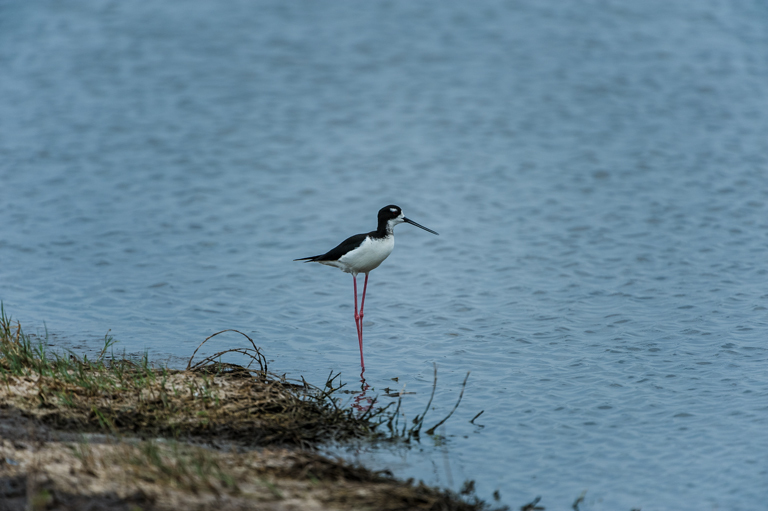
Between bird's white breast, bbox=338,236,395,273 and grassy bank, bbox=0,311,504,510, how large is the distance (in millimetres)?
1541

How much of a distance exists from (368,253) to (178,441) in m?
2.98

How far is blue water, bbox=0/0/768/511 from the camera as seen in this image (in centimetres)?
666

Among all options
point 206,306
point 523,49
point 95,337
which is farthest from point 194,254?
point 523,49

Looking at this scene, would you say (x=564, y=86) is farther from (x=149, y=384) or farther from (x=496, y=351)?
(x=149, y=384)

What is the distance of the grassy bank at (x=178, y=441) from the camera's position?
4.46m

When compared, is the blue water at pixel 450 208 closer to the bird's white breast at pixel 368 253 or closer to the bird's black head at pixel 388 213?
the bird's white breast at pixel 368 253

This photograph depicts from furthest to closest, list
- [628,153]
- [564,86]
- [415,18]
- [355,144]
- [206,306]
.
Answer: [415,18], [564,86], [355,144], [628,153], [206,306]

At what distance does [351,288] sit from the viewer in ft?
34.4

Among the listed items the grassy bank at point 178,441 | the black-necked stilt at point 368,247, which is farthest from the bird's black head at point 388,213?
the grassy bank at point 178,441

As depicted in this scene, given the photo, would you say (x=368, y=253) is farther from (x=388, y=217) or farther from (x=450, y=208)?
(x=450, y=208)

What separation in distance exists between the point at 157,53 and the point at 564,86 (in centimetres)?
965

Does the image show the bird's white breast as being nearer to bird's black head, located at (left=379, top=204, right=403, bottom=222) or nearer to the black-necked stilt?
the black-necked stilt

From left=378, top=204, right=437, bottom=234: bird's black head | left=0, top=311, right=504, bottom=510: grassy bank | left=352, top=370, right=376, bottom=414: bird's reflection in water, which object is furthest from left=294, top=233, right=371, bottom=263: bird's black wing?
left=0, top=311, right=504, bottom=510: grassy bank

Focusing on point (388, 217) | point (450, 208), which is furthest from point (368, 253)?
point (450, 208)
